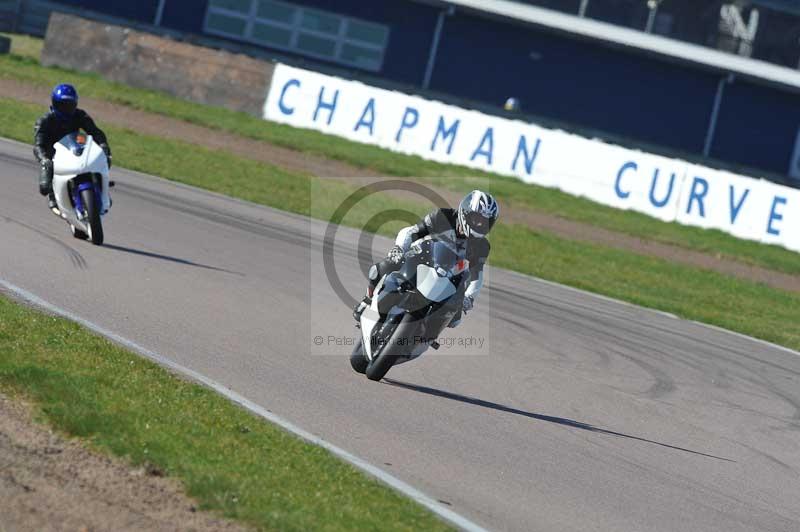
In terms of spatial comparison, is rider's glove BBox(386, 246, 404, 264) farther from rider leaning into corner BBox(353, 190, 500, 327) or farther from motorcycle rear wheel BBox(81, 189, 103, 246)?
motorcycle rear wheel BBox(81, 189, 103, 246)

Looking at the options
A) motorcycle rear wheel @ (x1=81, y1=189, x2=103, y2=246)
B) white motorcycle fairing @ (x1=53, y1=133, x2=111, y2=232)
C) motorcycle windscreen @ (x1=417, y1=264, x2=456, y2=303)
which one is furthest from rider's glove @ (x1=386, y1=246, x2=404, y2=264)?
white motorcycle fairing @ (x1=53, y1=133, x2=111, y2=232)

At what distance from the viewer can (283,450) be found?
671 centimetres

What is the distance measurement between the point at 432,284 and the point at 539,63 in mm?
33394

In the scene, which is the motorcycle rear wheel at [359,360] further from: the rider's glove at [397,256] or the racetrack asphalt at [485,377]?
the rider's glove at [397,256]

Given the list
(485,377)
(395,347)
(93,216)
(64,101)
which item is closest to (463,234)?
(395,347)

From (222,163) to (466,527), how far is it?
60.7ft

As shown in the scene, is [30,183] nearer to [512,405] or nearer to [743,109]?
[512,405]

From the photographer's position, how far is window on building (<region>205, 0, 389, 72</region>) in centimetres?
4150

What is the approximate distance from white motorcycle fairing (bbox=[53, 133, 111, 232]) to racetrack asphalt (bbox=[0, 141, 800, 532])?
381 mm

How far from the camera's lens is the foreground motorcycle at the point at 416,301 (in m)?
8.78

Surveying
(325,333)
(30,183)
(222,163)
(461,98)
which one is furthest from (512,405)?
(461,98)

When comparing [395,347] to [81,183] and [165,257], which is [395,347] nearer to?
[165,257]

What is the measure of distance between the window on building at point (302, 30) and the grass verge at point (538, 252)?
16.9 meters

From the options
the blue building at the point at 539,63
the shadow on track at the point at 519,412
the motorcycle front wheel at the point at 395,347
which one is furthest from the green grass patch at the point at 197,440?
the blue building at the point at 539,63
